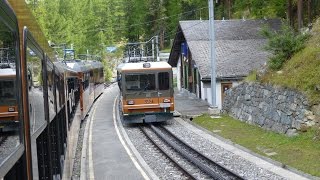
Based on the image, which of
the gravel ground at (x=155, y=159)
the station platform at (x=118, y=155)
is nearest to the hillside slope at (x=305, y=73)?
the station platform at (x=118, y=155)

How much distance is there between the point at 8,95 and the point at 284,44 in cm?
1725

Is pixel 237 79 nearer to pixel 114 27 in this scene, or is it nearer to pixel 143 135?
pixel 143 135

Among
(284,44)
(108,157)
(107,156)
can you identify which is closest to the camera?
(108,157)

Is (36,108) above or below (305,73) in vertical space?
below

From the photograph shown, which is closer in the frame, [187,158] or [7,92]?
[7,92]

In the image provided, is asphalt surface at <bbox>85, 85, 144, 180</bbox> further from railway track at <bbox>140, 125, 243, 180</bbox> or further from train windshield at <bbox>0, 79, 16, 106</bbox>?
train windshield at <bbox>0, 79, 16, 106</bbox>

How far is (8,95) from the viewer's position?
107 inches

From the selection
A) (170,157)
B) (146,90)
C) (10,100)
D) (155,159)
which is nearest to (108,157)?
(155,159)

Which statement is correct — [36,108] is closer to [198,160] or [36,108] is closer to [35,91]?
[35,91]

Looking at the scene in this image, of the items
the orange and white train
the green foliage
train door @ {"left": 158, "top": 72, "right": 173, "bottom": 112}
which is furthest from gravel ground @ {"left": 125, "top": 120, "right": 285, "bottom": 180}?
the green foliage

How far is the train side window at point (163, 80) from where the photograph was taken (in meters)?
20.8

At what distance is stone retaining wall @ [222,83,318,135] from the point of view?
1531cm

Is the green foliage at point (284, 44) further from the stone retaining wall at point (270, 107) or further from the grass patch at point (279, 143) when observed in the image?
the grass patch at point (279, 143)

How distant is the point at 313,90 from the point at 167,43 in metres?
58.8
